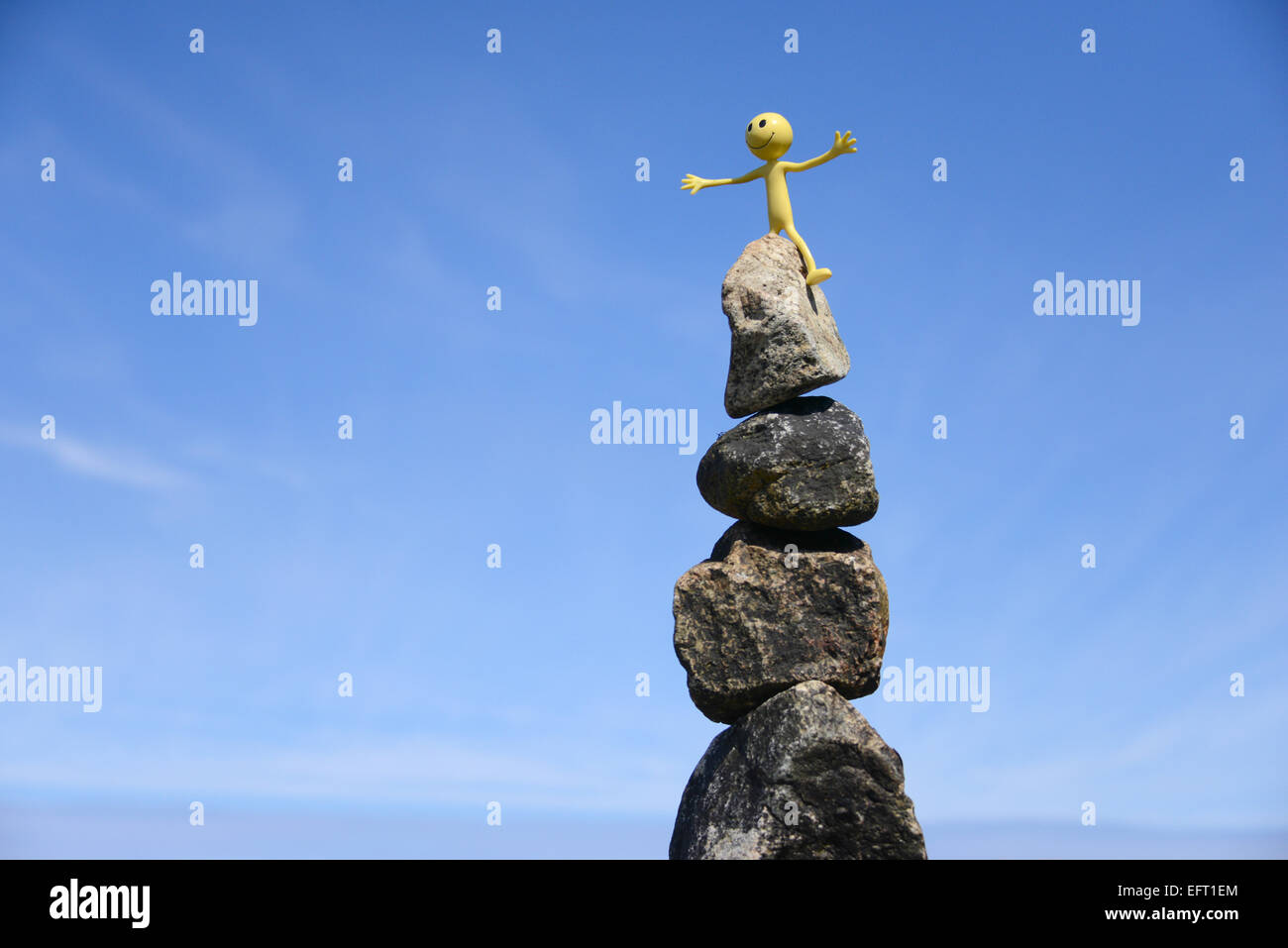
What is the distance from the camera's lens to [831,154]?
43.4 ft

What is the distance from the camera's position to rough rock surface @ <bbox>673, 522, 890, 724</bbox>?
11805mm

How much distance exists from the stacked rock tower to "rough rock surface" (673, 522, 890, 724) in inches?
0.6

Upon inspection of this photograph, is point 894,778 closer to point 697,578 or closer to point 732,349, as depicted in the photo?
point 697,578

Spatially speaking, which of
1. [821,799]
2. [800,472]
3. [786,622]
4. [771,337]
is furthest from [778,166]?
[821,799]

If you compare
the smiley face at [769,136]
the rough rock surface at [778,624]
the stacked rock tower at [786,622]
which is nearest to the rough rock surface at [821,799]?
the stacked rock tower at [786,622]

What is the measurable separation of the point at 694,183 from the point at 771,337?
8.82 feet

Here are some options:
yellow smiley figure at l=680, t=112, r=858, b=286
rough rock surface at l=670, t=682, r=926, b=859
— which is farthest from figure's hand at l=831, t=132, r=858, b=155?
rough rock surface at l=670, t=682, r=926, b=859

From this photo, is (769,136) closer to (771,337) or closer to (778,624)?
(771,337)

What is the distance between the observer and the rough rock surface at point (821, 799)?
1126 centimetres

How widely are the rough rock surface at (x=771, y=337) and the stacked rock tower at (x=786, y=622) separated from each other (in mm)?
18

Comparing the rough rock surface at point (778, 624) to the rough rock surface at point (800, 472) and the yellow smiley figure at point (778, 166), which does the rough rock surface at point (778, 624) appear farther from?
the yellow smiley figure at point (778, 166)

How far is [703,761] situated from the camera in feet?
41.2

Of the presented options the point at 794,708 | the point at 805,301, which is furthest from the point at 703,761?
the point at 805,301
